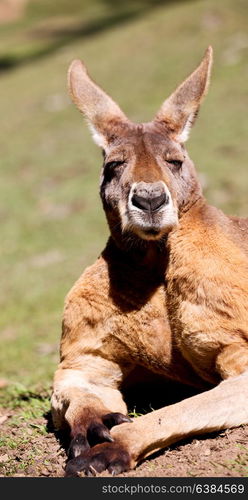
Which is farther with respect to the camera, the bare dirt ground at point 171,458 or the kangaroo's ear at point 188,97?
the kangaroo's ear at point 188,97

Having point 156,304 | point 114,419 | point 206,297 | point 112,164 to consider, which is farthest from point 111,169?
point 114,419

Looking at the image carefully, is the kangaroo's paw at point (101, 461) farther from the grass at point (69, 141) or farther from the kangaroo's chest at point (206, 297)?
the grass at point (69, 141)

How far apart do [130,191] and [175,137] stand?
0.79 metres

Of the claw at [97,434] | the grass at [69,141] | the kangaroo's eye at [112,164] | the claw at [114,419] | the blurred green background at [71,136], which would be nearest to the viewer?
the claw at [97,434]

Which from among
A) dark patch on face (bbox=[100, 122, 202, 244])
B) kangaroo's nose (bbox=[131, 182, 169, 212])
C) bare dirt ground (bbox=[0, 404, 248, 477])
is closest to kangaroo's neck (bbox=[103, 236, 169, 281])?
dark patch on face (bbox=[100, 122, 202, 244])

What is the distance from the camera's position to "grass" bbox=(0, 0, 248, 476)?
928 centimetres

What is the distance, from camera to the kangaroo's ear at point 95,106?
498cm

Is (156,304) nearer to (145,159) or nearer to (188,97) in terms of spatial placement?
(145,159)

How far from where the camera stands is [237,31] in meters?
20.8

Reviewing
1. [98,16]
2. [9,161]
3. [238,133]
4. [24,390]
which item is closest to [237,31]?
[238,133]

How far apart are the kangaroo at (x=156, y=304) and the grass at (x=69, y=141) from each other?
3.11ft

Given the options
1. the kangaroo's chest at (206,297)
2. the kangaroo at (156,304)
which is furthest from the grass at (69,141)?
the kangaroo's chest at (206,297)

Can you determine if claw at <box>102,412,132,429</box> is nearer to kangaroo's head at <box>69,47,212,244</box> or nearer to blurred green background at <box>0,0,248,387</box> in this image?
kangaroo's head at <box>69,47,212,244</box>
